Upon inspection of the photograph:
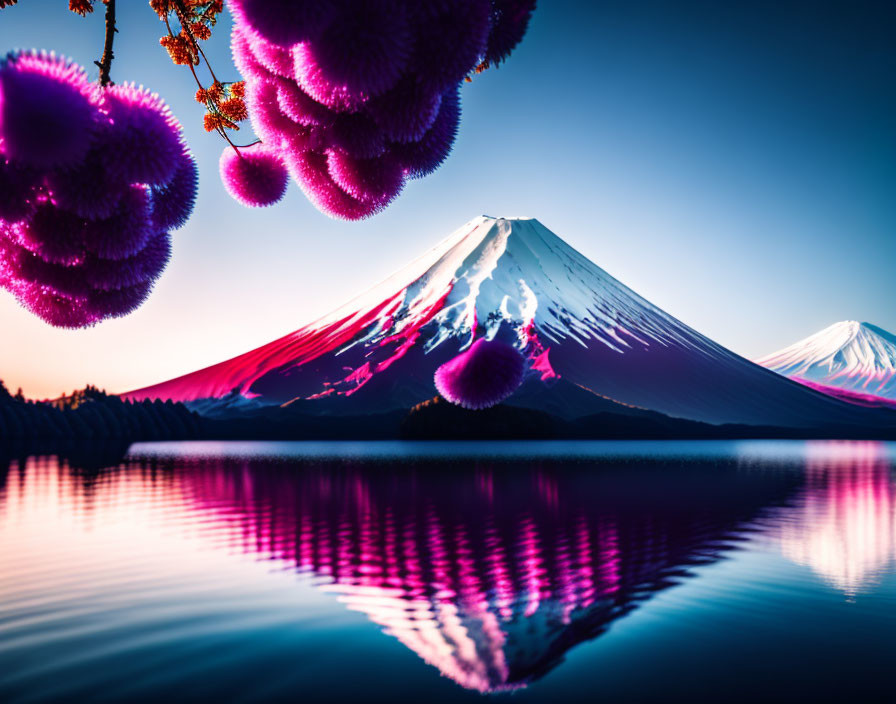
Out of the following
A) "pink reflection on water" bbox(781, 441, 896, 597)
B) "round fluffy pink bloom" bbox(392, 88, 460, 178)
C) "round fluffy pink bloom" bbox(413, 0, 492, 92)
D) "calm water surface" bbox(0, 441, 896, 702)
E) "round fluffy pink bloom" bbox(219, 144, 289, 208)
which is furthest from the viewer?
"pink reflection on water" bbox(781, 441, 896, 597)

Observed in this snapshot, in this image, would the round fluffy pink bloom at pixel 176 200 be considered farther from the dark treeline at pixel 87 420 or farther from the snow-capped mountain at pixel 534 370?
the snow-capped mountain at pixel 534 370

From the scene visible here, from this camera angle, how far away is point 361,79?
2.86 feet

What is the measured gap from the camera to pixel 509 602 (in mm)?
12148

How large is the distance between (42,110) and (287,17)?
1.10 feet

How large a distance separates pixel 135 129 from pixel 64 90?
0.32 feet

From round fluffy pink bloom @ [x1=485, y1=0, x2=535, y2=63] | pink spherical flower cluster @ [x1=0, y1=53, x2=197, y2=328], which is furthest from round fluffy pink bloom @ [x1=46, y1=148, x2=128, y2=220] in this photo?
round fluffy pink bloom @ [x1=485, y1=0, x2=535, y2=63]

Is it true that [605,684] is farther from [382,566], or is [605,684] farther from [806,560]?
[806,560]

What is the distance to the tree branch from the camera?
1038 millimetres

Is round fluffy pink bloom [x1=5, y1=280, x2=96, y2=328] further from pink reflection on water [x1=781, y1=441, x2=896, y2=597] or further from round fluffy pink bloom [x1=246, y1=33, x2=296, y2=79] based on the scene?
pink reflection on water [x1=781, y1=441, x2=896, y2=597]

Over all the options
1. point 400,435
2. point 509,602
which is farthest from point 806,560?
point 400,435

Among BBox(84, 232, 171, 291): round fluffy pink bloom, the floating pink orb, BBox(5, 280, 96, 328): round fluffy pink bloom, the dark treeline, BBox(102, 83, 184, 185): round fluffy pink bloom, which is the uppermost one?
BBox(102, 83, 184, 185): round fluffy pink bloom

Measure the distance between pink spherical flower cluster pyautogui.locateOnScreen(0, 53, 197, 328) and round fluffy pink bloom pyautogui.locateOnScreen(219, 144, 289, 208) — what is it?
1.16 feet

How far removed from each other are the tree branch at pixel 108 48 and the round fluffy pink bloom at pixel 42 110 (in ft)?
→ 0.45

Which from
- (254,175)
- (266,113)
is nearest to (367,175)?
(266,113)
